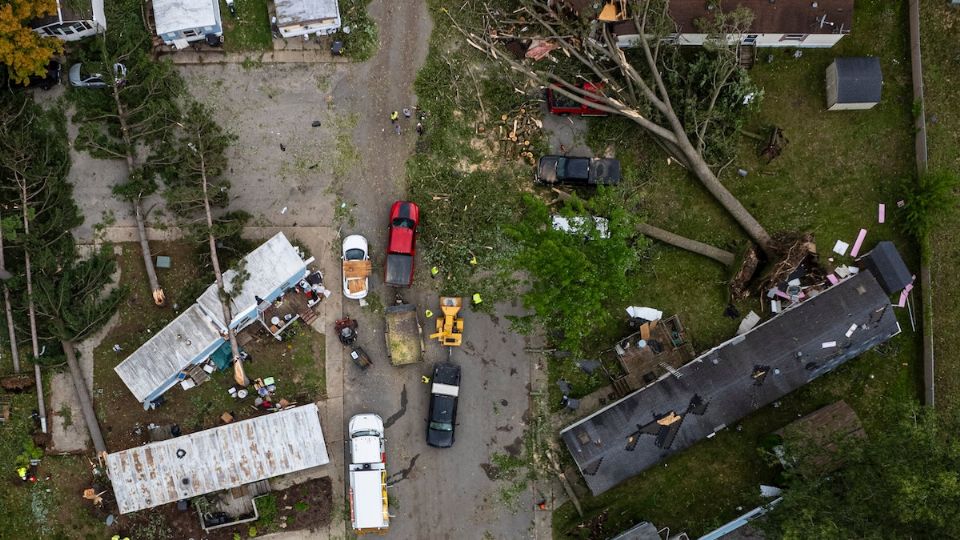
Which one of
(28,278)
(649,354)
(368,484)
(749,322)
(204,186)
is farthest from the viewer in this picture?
(749,322)

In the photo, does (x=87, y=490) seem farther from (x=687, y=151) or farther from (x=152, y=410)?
(x=687, y=151)

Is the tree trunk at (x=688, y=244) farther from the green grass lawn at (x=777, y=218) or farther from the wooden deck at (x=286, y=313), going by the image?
the wooden deck at (x=286, y=313)

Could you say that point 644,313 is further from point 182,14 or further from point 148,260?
point 182,14

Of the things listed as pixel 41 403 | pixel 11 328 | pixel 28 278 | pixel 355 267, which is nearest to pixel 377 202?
pixel 355 267

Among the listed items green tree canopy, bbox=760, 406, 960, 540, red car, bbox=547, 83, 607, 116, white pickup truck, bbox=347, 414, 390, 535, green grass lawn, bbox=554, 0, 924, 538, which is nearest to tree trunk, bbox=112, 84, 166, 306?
white pickup truck, bbox=347, 414, 390, 535

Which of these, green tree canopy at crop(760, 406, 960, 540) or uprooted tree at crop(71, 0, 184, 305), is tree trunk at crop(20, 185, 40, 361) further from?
green tree canopy at crop(760, 406, 960, 540)

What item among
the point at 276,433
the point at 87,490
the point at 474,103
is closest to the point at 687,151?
the point at 474,103
